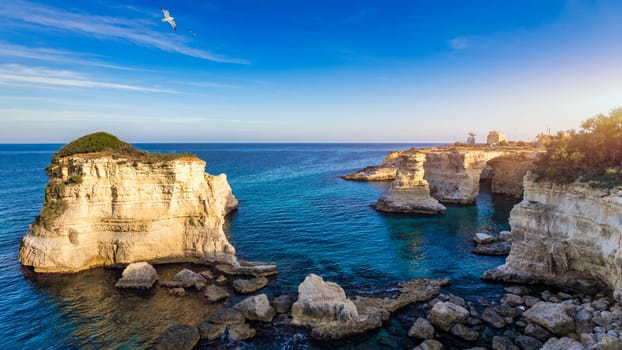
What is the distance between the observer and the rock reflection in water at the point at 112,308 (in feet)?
53.5

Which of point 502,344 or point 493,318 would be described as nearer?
point 502,344

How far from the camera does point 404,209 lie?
42688 mm

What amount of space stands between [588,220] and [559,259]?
3.37 meters

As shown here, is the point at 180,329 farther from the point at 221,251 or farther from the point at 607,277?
the point at 607,277

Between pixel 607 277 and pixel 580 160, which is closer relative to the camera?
pixel 607 277

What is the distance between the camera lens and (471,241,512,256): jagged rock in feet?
89.4

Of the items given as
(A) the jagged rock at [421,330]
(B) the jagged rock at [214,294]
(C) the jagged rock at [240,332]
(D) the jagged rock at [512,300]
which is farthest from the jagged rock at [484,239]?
(B) the jagged rock at [214,294]

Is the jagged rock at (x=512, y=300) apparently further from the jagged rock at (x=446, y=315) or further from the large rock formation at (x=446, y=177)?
the large rock formation at (x=446, y=177)

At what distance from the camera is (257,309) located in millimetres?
17672

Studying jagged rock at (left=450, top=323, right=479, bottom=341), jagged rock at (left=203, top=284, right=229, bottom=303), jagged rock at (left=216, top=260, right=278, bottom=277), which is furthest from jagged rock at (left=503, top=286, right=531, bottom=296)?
jagged rock at (left=203, top=284, right=229, bottom=303)

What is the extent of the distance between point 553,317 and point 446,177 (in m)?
36.5

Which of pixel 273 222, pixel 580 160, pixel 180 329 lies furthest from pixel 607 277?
pixel 273 222

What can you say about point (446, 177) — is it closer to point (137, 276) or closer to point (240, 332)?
point (240, 332)

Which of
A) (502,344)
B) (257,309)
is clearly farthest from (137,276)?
(502,344)
